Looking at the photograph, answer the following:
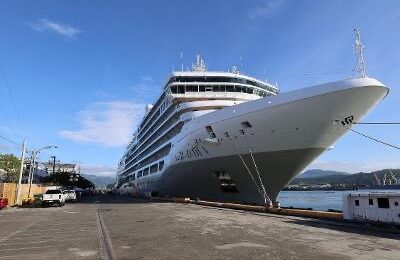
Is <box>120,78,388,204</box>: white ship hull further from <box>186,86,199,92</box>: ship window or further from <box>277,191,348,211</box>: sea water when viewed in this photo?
<box>186,86,199,92</box>: ship window

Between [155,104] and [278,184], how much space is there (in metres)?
27.8

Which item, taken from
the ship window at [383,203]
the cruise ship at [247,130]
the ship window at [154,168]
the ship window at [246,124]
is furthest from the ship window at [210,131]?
the ship window at [154,168]

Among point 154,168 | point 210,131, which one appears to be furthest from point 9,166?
→ point 210,131

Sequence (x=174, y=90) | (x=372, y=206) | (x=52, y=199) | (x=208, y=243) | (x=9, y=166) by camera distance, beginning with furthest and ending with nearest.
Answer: (x=9, y=166), (x=174, y=90), (x=52, y=199), (x=372, y=206), (x=208, y=243)

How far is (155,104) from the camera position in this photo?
51406 millimetres

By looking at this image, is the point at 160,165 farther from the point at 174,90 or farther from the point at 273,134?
the point at 273,134

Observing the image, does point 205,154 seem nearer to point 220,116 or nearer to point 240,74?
point 220,116

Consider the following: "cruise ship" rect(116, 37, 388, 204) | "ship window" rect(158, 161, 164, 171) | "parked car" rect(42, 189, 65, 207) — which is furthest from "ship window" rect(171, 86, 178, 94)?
"parked car" rect(42, 189, 65, 207)

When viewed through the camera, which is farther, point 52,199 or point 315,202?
point 315,202

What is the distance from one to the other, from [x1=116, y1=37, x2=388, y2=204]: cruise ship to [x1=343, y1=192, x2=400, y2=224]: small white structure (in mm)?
6948

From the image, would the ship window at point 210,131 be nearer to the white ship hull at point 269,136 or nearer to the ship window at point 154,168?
the white ship hull at point 269,136

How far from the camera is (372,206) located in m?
14.9

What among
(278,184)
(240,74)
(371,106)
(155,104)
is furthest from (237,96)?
(155,104)

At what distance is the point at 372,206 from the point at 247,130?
1094 centimetres
